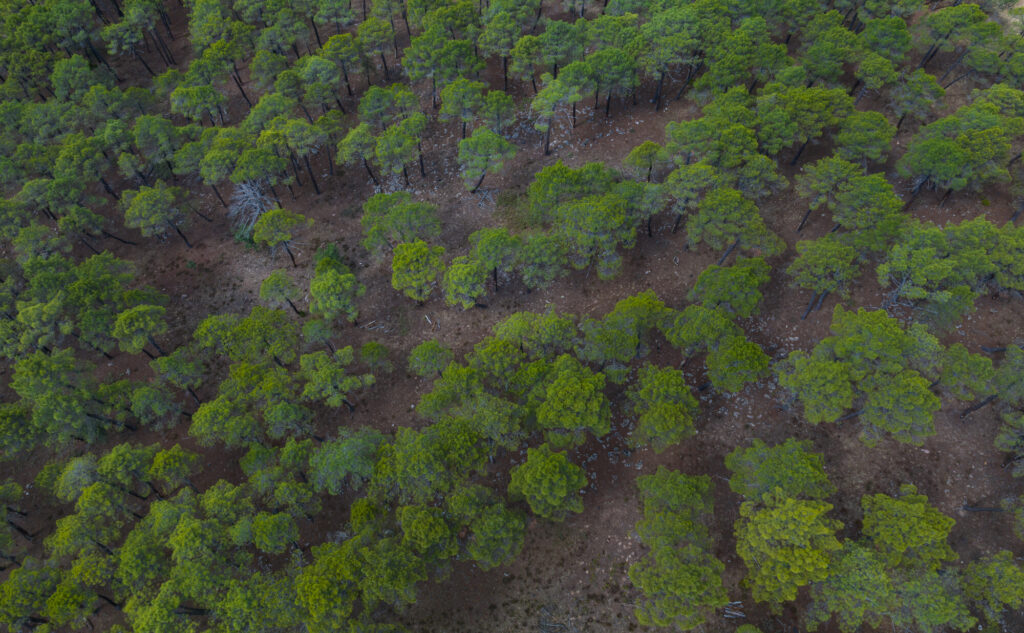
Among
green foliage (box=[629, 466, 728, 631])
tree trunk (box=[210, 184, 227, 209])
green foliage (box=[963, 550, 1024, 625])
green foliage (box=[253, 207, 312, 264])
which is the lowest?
green foliage (box=[963, 550, 1024, 625])

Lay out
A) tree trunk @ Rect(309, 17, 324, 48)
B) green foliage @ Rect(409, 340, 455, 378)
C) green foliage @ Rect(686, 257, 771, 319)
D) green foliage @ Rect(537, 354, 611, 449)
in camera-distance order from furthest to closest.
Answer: tree trunk @ Rect(309, 17, 324, 48), green foliage @ Rect(409, 340, 455, 378), green foliage @ Rect(686, 257, 771, 319), green foliage @ Rect(537, 354, 611, 449)

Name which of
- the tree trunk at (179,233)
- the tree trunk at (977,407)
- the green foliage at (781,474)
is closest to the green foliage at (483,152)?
the tree trunk at (179,233)

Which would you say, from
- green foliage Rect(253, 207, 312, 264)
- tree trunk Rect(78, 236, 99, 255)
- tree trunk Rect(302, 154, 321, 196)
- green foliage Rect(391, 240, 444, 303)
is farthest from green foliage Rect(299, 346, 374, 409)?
→ tree trunk Rect(78, 236, 99, 255)

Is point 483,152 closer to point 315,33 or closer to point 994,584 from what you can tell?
point 315,33

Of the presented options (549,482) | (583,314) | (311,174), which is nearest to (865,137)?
(583,314)

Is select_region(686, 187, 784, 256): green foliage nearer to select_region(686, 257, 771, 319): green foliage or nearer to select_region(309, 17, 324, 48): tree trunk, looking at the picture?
select_region(686, 257, 771, 319): green foliage

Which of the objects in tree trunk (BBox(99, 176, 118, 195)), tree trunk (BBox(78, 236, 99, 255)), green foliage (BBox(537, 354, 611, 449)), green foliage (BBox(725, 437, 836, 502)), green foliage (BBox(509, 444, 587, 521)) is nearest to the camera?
green foliage (BBox(725, 437, 836, 502))

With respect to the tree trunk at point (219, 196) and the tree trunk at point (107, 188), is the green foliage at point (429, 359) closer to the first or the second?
the tree trunk at point (219, 196)
